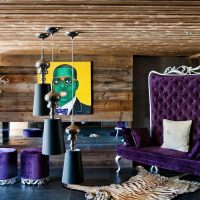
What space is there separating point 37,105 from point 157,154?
253 centimetres

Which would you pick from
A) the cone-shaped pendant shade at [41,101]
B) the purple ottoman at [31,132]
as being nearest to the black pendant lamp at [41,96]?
the cone-shaped pendant shade at [41,101]

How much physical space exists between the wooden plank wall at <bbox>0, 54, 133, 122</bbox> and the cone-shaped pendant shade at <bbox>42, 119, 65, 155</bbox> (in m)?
4.08

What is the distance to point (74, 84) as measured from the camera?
242 inches

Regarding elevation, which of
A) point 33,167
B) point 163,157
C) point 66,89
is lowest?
point 33,167

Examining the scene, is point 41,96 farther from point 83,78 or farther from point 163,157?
point 83,78

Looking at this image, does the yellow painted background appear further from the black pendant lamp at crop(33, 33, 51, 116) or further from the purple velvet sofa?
the black pendant lamp at crop(33, 33, 51, 116)

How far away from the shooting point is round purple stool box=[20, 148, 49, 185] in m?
4.28

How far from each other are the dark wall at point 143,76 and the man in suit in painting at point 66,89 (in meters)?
1.21

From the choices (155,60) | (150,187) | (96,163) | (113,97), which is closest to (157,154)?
(150,187)

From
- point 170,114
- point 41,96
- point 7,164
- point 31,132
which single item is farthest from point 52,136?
point 31,132

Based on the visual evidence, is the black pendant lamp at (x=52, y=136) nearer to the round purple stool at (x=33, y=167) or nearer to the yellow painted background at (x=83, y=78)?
the round purple stool at (x=33, y=167)

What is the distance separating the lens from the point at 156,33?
12.2ft

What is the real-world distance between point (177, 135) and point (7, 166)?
2455 mm

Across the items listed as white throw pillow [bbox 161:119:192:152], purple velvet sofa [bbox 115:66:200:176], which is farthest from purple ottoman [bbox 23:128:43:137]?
white throw pillow [bbox 161:119:192:152]
